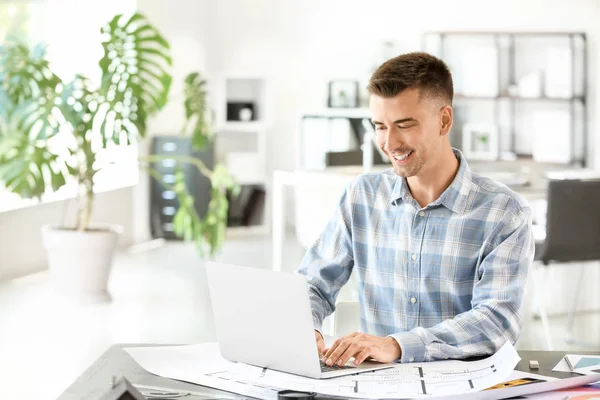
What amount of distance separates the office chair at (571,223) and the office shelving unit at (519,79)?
493 cm

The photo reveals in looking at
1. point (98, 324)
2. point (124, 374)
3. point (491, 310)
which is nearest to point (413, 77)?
point (491, 310)

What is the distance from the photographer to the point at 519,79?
1005 centimetres

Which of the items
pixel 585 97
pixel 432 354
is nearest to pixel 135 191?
pixel 585 97

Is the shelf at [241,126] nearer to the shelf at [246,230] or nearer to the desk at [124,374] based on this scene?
the shelf at [246,230]

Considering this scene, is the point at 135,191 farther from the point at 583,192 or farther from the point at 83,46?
the point at 583,192

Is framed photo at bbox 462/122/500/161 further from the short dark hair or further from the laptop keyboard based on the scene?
the laptop keyboard

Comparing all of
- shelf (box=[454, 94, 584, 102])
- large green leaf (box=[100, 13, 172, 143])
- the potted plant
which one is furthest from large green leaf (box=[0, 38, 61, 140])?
shelf (box=[454, 94, 584, 102])

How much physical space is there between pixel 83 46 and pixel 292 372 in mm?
7372

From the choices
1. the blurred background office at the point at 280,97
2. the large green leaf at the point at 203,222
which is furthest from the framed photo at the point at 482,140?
the large green leaf at the point at 203,222

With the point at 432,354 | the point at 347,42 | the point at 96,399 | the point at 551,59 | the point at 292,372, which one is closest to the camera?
the point at 96,399

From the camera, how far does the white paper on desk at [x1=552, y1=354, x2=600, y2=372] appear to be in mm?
1791

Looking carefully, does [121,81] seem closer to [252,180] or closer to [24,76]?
[24,76]

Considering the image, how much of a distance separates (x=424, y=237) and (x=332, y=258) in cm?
24

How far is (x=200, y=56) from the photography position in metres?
10.2
